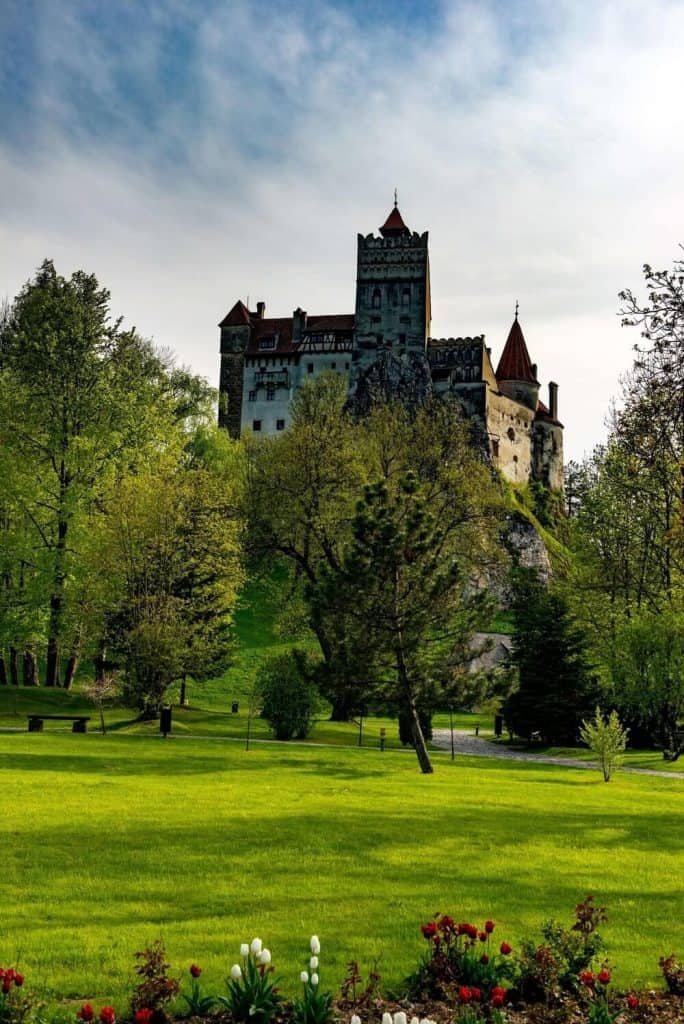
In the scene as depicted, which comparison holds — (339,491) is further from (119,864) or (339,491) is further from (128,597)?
(119,864)

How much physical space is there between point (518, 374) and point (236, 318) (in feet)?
110

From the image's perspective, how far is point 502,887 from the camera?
12766 mm

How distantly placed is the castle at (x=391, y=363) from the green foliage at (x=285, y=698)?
6141cm

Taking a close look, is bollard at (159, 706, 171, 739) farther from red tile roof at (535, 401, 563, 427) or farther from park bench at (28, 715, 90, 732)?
red tile roof at (535, 401, 563, 427)

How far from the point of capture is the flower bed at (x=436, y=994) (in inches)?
288

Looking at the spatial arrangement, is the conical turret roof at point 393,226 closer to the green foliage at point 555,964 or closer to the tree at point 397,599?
the tree at point 397,599

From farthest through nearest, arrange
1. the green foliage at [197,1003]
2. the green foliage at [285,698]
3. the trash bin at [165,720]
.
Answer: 1. the green foliage at [285,698]
2. the trash bin at [165,720]
3. the green foliage at [197,1003]

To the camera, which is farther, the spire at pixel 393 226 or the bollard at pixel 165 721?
the spire at pixel 393 226

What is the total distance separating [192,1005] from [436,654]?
23.3 m

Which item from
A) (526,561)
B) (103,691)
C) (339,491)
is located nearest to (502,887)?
(103,691)

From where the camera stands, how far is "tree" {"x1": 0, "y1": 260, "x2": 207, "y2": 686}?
141ft

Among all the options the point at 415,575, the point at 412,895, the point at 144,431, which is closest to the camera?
the point at 412,895

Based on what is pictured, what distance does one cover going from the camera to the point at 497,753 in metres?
39.3

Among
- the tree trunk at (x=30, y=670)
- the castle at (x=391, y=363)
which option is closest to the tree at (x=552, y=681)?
the tree trunk at (x=30, y=670)
